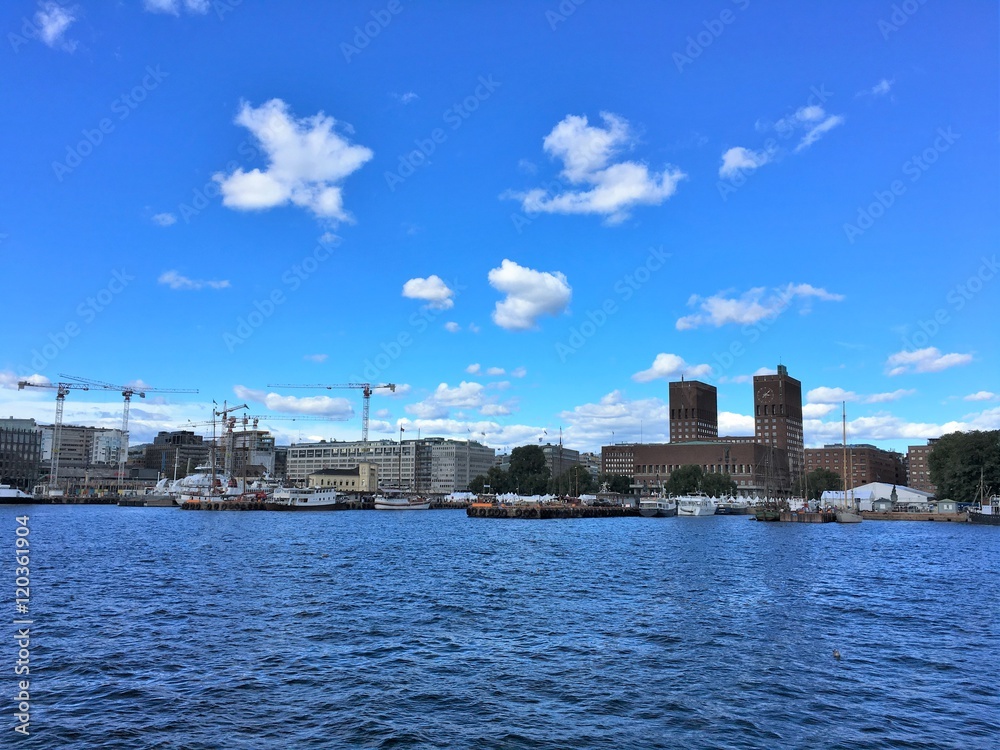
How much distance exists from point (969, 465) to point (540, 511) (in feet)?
269

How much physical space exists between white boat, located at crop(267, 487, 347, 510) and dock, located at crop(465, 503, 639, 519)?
39474 mm

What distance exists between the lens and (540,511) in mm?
151250

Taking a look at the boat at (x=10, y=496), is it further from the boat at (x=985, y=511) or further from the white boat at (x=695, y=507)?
the boat at (x=985, y=511)

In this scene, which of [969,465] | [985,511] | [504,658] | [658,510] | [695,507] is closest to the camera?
[504,658]

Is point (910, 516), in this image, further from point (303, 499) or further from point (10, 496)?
point (10, 496)

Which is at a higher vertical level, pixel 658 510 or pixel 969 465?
pixel 969 465

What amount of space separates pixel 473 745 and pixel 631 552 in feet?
165

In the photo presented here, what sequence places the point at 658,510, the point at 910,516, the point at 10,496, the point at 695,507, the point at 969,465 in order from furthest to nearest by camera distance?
1. the point at 10,496
2. the point at 658,510
3. the point at 695,507
4. the point at 910,516
5. the point at 969,465

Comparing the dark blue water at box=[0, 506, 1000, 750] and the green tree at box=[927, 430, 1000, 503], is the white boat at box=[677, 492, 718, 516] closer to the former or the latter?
the green tree at box=[927, 430, 1000, 503]

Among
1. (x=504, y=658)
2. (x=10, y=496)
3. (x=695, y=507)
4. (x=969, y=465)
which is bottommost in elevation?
(x=695, y=507)

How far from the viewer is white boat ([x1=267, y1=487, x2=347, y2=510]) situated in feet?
536

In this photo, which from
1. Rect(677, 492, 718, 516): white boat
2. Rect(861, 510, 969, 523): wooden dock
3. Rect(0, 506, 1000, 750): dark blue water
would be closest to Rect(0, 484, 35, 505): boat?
Rect(677, 492, 718, 516): white boat

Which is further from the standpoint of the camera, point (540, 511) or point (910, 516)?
point (540, 511)

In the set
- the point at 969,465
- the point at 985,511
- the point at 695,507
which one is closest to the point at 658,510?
the point at 695,507
